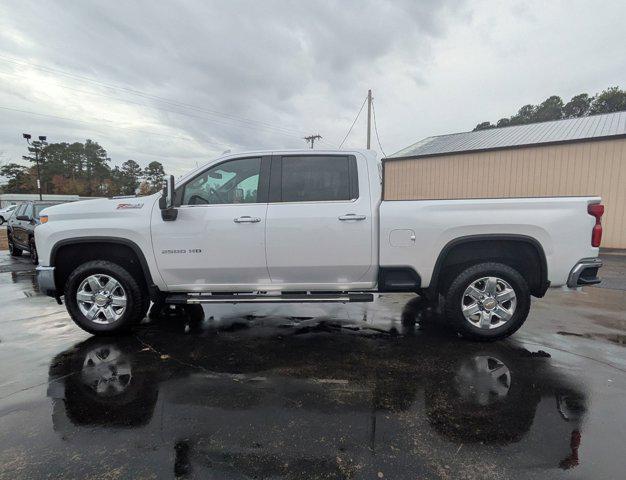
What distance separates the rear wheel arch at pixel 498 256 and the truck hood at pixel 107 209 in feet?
11.3

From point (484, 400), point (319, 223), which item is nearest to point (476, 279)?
point (484, 400)

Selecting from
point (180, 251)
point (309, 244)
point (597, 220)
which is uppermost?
point (597, 220)

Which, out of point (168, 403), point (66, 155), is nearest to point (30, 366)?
point (168, 403)

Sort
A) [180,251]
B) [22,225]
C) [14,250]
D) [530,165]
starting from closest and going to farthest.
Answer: [180,251] < [22,225] < [14,250] < [530,165]

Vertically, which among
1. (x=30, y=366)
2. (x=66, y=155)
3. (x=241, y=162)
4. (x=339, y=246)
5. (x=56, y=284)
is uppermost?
(x=66, y=155)

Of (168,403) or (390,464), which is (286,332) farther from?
(390,464)

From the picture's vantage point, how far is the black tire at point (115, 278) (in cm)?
434

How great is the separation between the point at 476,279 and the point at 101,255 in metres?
4.46

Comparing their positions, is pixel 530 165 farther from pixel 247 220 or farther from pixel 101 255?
pixel 101 255

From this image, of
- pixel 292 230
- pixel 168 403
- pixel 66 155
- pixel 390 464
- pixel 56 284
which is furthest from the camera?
pixel 66 155

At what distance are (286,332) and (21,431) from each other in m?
2.70

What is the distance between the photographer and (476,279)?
4.20 meters

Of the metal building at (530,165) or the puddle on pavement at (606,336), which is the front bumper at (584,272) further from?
the metal building at (530,165)

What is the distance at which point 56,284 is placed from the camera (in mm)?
4441
